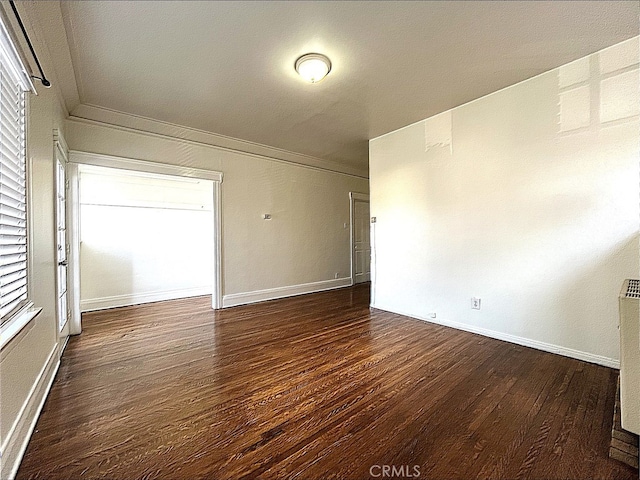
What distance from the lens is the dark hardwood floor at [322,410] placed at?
1.48 metres

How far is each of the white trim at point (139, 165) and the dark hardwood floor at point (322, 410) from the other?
209 centimetres

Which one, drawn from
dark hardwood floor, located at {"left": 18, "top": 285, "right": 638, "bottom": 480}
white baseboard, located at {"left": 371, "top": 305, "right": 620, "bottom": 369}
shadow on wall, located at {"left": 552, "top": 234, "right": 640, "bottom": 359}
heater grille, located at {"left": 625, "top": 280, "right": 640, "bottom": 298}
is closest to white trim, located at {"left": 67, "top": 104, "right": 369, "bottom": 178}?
dark hardwood floor, located at {"left": 18, "top": 285, "right": 638, "bottom": 480}

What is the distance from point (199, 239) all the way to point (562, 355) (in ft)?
18.9

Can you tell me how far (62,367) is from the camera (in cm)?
259

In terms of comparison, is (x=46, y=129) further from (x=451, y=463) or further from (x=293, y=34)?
(x=451, y=463)

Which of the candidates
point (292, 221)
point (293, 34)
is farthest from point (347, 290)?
point (293, 34)

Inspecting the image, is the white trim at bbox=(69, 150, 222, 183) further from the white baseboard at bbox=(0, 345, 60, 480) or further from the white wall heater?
the white wall heater

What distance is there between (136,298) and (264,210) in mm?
2671

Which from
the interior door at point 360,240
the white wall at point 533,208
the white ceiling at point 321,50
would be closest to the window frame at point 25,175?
the white ceiling at point 321,50

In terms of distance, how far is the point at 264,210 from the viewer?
515cm

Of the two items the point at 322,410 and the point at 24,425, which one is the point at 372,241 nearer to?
the point at 322,410

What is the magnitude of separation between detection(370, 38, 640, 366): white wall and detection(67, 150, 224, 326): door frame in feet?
9.14

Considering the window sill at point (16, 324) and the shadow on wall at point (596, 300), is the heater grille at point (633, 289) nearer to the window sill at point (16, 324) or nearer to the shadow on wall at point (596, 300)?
the shadow on wall at point (596, 300)

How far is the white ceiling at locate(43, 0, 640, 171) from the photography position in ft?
6.72
